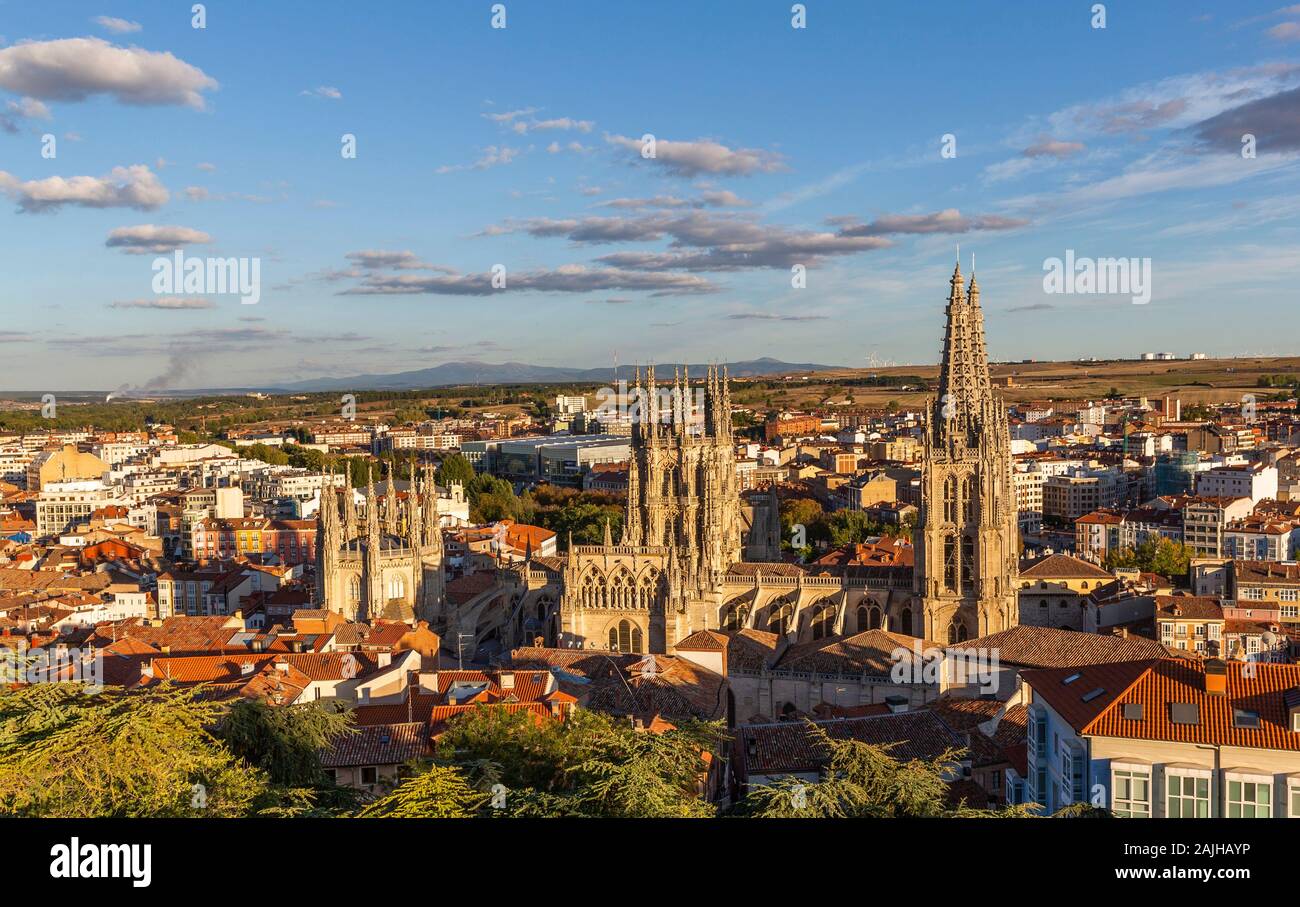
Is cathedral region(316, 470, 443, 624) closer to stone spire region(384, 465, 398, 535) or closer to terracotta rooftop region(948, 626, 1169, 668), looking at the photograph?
stone spire region(384, 465, 398, 535)

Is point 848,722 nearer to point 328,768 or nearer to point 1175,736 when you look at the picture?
point 1175,736

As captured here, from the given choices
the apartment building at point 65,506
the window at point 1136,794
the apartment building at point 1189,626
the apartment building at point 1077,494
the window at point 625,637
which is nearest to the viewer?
the window at point 1136,794

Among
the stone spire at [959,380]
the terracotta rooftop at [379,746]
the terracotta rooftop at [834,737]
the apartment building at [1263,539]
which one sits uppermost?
the stone spire at [959,380]

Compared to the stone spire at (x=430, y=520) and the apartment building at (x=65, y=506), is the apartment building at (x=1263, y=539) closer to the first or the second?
the stone spire at (x=430, y=520)

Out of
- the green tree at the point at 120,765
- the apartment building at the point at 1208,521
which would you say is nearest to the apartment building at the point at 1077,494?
the apartment building at the point at 1208,521

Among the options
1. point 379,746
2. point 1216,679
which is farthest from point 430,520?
point 1216,679

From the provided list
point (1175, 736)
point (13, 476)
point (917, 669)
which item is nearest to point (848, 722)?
point (917, 669)

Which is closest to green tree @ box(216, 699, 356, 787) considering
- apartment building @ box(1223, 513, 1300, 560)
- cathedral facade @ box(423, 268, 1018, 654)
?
cathedral facade @ box(423, 268, 1018, 654)

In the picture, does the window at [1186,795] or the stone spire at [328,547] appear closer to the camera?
the window at [1186,795]
